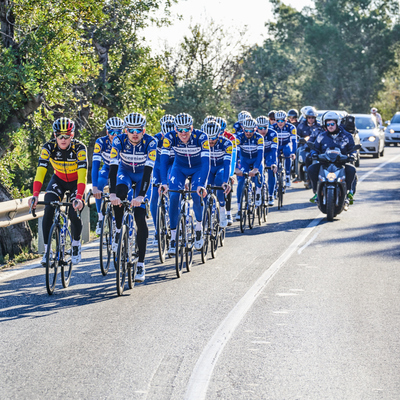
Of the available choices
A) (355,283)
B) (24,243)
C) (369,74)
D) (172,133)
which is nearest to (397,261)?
(355,283)

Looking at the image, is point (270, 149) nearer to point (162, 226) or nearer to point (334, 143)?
point (334, 143)

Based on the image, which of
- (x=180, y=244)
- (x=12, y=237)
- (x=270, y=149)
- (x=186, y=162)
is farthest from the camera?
(x=270, y=149)

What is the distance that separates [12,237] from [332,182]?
6.49 m

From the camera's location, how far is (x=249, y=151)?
14031mm

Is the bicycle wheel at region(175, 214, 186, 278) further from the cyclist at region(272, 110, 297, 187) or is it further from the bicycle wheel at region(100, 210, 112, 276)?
the cyclist at region(272, 110, 297, 187)

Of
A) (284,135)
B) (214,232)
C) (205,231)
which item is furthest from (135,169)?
(284,135)

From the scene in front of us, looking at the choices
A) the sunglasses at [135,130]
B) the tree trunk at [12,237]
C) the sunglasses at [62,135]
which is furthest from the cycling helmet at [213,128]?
the tree trunk at [12,237]

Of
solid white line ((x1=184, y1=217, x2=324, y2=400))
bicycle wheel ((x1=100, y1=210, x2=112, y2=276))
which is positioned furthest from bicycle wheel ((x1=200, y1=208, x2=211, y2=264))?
bicycle wheel ((x1=100, y1=210, x2=112, y2=276))

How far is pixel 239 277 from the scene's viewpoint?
907 centimetres

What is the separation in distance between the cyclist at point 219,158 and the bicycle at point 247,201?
110 centimetres

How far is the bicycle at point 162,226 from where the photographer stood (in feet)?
33.9

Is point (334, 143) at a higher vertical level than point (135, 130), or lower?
lower

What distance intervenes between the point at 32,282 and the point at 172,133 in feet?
9.81

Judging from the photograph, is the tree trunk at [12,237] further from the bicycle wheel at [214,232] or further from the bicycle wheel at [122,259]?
the bicycle wheel at [122,259]
